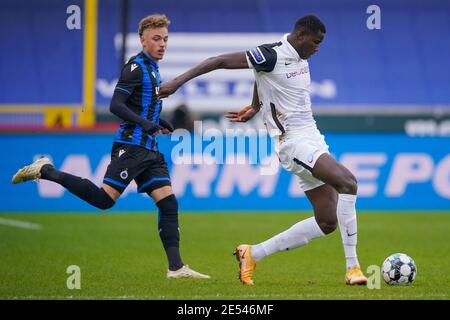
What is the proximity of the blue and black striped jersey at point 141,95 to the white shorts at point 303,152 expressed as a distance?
119 cm

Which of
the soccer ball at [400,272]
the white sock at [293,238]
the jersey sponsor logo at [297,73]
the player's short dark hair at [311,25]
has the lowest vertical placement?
the soccer ball at [400,272]

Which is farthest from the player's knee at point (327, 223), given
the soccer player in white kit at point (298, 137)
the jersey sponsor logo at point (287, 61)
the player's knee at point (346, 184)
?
the jersey sponsor logo at point (287, 61)

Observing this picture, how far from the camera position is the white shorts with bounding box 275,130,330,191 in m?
8.56

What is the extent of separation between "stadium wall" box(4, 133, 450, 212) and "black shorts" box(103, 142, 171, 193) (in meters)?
7.82

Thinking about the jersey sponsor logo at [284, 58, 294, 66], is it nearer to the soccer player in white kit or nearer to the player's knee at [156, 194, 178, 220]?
the soccer player in white kit

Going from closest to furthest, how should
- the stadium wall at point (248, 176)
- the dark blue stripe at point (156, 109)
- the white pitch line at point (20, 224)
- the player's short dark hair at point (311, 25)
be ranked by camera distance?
the player's short dark hair at point (311, 25) < the dark blue stripe at point (156, 109) < the white pitch line at point (20, 224) < the stadium wall at point (248, 176)

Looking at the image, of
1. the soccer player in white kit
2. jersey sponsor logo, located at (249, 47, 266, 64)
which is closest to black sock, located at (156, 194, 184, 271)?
the soccer player in white kit

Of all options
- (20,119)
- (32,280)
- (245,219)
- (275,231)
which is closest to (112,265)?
(32,280)

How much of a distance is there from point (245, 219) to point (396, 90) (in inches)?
538

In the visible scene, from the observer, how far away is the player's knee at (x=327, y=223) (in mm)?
8805

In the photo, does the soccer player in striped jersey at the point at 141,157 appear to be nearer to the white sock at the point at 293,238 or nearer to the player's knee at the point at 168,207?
the player's knee at the point at 168,207

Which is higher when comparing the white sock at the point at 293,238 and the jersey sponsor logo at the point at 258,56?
the jersey sponsor logo at the point at 258,56

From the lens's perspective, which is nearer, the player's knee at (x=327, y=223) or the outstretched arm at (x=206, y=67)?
the outstretched arm at (x=206, y=67)
